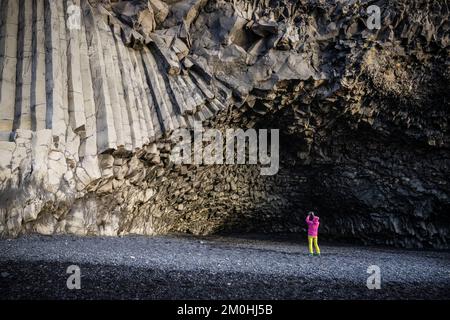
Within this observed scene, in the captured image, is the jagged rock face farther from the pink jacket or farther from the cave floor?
the pink jacket

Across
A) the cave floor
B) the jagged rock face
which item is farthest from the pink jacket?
the jagged rock face

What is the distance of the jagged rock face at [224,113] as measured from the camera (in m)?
8.85

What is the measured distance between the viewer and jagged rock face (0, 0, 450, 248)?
885 centimetres

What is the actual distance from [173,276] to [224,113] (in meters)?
8.10

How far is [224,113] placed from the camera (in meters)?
12.5

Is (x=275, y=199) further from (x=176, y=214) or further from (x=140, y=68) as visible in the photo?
(x=140, y=68)

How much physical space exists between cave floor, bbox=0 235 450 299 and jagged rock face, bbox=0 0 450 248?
2.25 meters

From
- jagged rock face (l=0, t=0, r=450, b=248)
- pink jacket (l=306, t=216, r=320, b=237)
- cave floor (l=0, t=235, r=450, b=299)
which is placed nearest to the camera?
cave floor (l=0, t=235, r=450, b=299)

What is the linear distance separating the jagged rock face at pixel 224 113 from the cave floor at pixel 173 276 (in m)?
2.25

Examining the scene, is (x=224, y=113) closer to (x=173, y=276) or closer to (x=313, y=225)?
(x=313, y=225)

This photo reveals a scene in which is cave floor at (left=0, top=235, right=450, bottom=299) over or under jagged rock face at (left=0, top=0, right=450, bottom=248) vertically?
under

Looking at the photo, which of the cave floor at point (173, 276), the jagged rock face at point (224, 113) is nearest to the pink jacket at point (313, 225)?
the cave floor at point (173, 276)
